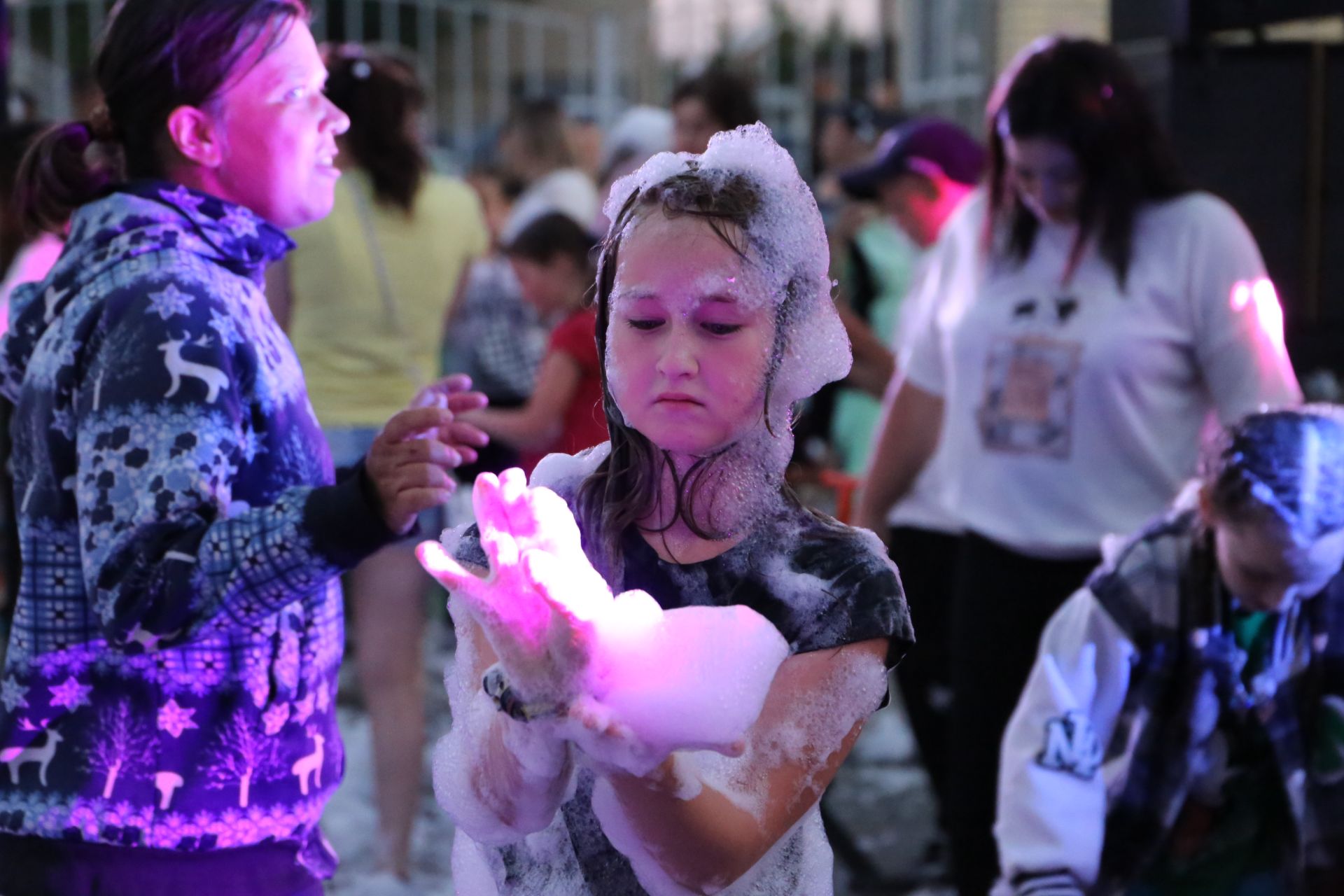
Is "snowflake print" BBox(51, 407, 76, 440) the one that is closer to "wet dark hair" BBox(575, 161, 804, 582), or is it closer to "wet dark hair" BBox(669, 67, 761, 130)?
"wet dark hair" BBox(575, 161, 804, 582)

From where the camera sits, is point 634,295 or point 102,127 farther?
point 102,127

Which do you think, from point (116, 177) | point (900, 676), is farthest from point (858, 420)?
point (116, 177)

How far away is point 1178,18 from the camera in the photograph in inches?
149

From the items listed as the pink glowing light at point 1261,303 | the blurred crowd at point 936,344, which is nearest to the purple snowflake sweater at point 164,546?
the blurred crowd at point 936,344

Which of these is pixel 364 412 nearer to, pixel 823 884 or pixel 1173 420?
pixel 1173 420

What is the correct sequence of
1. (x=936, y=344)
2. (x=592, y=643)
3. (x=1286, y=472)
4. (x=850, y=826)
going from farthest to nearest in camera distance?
1. (x=850, y=826)
2. (x=936, y=344)
3. (x=1286, y=472)
4. (x=592, y=643)

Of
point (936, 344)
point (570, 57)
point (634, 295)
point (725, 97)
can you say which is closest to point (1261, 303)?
point (936, 344)

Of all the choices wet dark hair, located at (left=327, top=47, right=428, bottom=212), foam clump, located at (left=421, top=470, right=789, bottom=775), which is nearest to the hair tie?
foam clump, located at (left=421, top=470, right=789, bottom=775)

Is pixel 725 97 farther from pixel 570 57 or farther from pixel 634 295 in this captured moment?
pixel 570 57

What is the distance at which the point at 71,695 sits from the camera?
1.65m

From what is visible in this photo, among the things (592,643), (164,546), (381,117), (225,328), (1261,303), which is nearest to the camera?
(592,643)

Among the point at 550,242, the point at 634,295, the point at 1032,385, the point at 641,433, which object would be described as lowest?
the point at 1032,385

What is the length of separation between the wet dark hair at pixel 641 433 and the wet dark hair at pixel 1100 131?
1.62 meters

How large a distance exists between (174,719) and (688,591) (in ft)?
2.27
